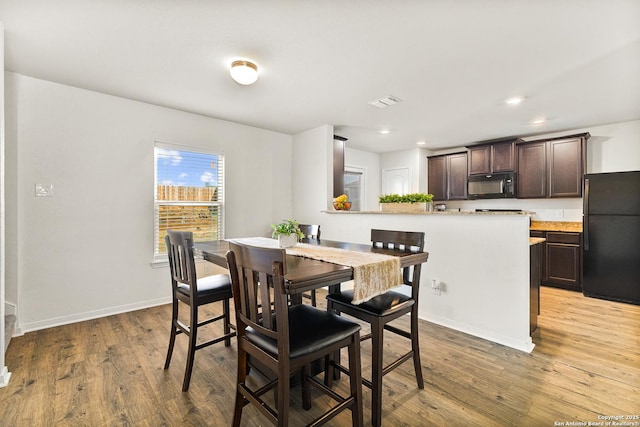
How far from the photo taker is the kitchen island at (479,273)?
253 cm

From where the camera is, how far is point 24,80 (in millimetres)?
2768

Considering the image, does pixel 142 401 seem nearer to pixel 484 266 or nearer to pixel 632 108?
pixel 484 266

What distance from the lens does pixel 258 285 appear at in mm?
1397

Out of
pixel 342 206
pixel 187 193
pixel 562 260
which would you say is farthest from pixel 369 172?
pixel 187 193

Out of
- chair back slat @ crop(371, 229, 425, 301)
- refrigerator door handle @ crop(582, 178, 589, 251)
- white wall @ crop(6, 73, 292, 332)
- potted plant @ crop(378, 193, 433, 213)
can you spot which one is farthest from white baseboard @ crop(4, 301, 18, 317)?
refrigerator door handle @ crop(582, 178, 589, 251)

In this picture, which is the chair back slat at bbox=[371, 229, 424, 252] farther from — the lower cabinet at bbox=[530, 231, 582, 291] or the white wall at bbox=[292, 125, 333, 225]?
the lower cabinet at bbox=[530, 231, 582, 291]

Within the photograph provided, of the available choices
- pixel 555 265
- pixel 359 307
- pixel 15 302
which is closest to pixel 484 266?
pixel 359 307

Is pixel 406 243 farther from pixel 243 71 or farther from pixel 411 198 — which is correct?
pixel 243 71

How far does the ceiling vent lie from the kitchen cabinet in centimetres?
268

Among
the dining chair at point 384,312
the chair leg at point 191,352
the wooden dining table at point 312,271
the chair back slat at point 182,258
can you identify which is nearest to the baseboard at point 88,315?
the chair back slat at point 182,258

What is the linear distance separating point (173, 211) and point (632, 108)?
5605mm

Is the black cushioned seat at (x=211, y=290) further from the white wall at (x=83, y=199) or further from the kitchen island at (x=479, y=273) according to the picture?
the kitchen island at (x=479, y=273)

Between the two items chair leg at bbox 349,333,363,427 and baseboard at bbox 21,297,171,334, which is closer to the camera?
chair leg at bbox 349,333,363,427

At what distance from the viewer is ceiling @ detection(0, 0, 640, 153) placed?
6.11 feet
